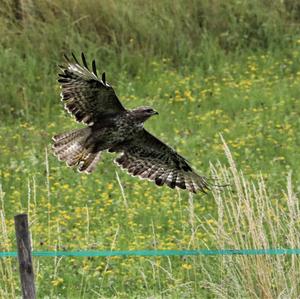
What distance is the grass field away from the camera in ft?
31.5

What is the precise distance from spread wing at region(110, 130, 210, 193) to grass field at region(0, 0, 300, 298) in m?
0.32

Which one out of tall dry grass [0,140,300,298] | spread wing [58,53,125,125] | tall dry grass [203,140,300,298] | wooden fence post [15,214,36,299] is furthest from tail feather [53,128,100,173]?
wooden fence post [15,214,36,299]

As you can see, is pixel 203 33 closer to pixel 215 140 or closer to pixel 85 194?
pixel 215 140

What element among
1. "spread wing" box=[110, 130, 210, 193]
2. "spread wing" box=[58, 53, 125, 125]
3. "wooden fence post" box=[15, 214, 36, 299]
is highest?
"spread wing" box=[58, 53, 125, 125]

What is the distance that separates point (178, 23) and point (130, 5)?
2.03ft

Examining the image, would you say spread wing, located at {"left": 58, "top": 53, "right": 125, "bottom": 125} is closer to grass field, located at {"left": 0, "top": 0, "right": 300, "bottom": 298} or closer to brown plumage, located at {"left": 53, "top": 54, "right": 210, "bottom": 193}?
brown plumage, located at {"left": 53, "top": 54, "right": 210, "bottom": 193}

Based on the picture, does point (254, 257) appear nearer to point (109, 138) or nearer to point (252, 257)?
point (252, 257)

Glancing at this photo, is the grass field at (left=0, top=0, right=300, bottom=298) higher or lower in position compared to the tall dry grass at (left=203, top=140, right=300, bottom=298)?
higher

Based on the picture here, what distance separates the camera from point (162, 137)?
13.7m

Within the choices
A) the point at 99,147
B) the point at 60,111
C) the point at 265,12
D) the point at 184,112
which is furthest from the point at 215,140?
the point at 99,147

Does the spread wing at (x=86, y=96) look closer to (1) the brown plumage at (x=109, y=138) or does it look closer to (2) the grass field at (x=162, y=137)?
(1) the brown plumage at (x=109, y=138)

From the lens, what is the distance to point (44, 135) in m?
14.1

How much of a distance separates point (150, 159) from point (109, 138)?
52cm

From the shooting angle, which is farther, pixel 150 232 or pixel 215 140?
pixel 215 140
